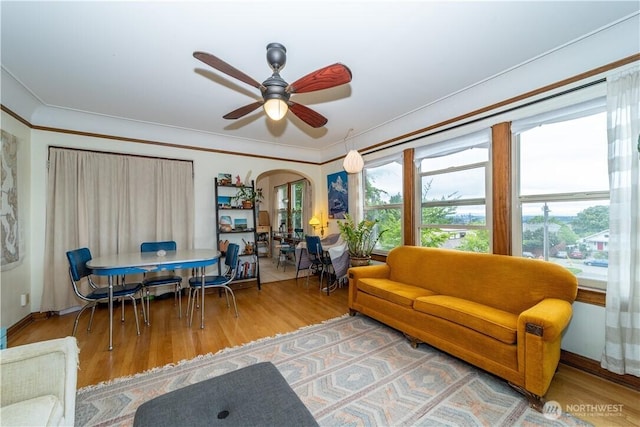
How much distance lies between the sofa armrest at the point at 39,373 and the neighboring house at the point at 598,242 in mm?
3698

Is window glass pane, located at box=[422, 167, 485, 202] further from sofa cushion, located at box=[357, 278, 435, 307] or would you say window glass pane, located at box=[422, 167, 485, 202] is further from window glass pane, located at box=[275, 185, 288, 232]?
window glass pane, located at box=[275, 185, 288, 232]

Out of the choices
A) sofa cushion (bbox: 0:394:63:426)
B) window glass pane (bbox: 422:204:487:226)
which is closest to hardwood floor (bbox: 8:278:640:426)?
sofa cushion (bbox: 0:394:63:426)

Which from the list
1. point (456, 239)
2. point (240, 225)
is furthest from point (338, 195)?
point (456, 239)

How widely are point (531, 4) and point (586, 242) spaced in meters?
1.95

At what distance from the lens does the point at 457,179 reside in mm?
3203

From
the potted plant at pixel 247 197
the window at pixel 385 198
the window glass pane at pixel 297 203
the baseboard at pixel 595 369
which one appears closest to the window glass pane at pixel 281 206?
the window glass pane at pixel 297 203

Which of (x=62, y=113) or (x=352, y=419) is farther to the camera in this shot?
(x=62, y=113)

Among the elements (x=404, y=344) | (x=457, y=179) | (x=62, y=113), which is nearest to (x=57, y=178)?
(x=62, y=113)

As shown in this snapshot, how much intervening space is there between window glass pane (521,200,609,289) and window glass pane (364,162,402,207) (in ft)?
5.76

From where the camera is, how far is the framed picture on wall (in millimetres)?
4926

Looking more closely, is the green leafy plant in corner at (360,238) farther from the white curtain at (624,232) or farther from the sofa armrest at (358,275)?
the white curtain at (624,232)

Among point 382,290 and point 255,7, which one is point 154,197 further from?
point 382,290

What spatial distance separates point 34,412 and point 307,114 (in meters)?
2.41

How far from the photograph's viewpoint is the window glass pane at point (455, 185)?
2.98 meters
